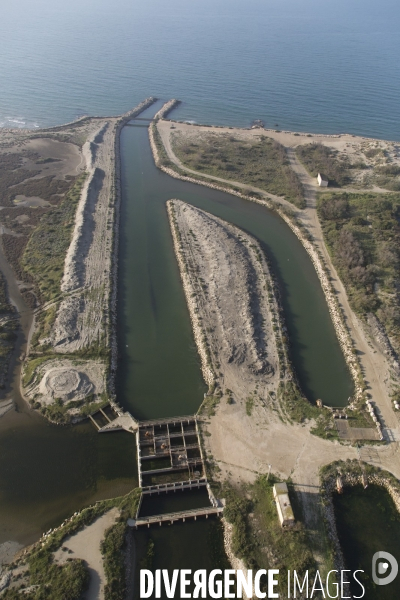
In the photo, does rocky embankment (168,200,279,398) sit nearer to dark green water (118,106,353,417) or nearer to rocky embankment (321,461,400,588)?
dark green water (118,106,353,417)

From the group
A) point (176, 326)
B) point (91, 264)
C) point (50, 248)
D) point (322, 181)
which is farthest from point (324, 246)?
point (50, 248)

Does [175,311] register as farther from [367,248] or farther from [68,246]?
[367,248]

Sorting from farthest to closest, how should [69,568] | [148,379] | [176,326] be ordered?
1. [176,326]
2. [148,379]
3. [69,568]

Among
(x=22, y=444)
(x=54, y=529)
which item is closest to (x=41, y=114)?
(x=22, y=444)

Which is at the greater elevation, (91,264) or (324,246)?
(324,246)

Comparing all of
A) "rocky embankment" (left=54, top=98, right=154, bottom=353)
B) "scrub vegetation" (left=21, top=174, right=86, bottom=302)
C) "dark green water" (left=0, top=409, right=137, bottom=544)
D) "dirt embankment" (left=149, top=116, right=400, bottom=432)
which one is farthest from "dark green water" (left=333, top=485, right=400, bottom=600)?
"scrub vegetation" (left=21, top=174, right=86, bottom=302)

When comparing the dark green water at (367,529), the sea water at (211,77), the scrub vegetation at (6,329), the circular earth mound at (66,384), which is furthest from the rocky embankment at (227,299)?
the sea water at (211,77)

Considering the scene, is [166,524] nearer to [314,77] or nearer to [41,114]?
[41,114]
